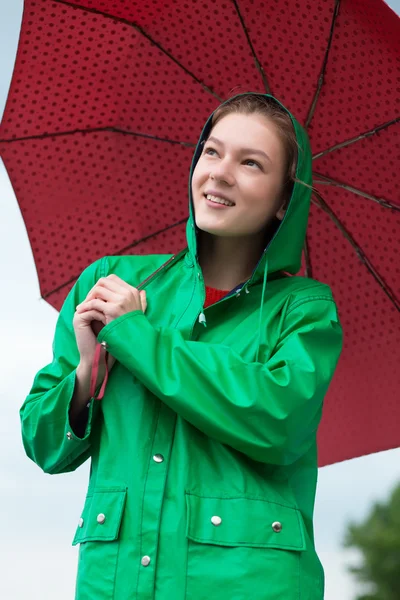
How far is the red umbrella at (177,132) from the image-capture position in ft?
10.1

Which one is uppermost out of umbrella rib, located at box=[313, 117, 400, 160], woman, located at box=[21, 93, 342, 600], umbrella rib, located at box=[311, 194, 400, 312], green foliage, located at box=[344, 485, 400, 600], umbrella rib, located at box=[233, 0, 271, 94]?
green foliage, located at box=[344, 485, 400, 600]

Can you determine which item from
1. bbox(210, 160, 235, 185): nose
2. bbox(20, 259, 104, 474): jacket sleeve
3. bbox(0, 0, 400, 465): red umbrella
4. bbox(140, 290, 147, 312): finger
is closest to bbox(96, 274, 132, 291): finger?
bbox(140, 290, 147, 312): finger

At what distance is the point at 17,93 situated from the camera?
3.31 metres

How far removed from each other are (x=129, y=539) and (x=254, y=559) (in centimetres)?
32

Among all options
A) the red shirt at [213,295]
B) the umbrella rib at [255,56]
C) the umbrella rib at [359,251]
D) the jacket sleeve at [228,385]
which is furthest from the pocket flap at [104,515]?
the umbrella rib at [255,56]

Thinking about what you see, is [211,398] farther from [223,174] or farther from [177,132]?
[177,132]

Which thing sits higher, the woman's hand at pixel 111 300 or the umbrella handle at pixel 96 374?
the woman's hand at pixel 111 300

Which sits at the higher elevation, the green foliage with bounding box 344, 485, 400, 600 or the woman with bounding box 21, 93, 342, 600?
the green foliage with bounding box 344, 485, 400, 600

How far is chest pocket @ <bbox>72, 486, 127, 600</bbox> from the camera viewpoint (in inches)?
89.9

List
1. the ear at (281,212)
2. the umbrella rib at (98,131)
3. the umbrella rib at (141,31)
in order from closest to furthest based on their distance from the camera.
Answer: the ear at (281,212)
the umbrella rib at (141,31)
the umbrella rib at (98,131)

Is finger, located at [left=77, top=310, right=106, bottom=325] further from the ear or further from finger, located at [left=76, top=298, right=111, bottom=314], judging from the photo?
the ear

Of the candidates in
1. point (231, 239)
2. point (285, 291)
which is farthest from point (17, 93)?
point (285, 291)

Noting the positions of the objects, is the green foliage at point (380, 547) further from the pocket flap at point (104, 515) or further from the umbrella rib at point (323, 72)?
the pocket flap at point (104, 515)

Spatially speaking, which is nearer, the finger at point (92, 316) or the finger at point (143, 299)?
the finger at point (92, 316)
